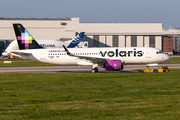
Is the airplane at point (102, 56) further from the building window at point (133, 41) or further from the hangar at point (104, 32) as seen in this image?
the building window at point (133, 41)

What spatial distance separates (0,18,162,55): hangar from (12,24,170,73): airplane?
92.0m

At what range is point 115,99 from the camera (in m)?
18.4

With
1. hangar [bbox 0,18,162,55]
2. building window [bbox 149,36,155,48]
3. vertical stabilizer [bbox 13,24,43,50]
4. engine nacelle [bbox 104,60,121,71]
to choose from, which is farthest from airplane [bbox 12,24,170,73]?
building window [bbox 149,36,155,48]

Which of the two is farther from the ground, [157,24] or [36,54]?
[157,24]

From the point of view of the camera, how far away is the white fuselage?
41.3 meters

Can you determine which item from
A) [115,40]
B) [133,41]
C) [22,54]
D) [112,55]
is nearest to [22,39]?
[22,54]

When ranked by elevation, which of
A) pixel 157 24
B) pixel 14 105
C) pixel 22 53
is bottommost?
pixel 14 105

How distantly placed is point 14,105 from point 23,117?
3.28 meters

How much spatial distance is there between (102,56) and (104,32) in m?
95.4

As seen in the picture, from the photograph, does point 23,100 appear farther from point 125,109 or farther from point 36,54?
point 36,54

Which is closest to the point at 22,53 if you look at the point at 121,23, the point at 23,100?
the point at 23,100

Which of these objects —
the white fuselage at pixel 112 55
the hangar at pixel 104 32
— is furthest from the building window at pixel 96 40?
the white fuselage at pixel 112 55

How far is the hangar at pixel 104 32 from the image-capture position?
5335 inches

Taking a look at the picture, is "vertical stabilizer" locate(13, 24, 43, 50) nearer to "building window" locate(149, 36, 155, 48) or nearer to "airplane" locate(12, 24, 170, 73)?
"airplane" locate(12, 24, 170, 73)
